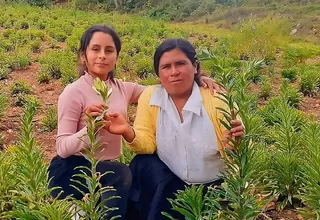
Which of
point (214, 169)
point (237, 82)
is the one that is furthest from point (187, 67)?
point (237, 82)

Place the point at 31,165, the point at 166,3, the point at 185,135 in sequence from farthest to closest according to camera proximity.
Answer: the point at 166,3
the point at 185,135
the point at 31,165

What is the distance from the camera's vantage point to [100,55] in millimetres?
3123

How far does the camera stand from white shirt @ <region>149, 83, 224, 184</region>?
300 centimetres

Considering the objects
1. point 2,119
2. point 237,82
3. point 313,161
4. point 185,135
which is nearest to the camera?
point 237,82

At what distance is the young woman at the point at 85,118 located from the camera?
303 cm

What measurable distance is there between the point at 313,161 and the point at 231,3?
122ft

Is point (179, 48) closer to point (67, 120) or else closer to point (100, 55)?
point (100, 55)

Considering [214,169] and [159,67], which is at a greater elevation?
[159,67]

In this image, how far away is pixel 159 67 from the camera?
3098mm

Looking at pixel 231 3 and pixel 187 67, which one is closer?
pixel 187 67

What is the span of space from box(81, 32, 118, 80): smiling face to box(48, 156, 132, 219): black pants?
583mm

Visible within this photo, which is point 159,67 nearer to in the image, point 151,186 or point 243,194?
point 151,186

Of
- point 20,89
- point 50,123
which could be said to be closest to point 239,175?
point 50,123

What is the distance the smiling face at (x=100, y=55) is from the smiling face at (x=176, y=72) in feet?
1.16
